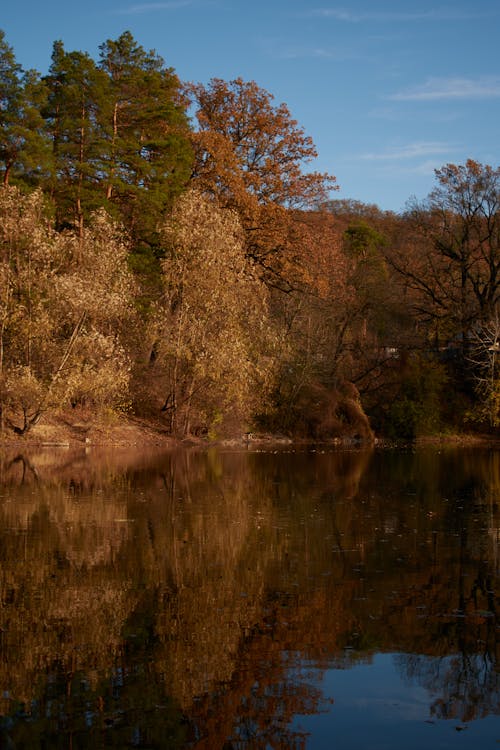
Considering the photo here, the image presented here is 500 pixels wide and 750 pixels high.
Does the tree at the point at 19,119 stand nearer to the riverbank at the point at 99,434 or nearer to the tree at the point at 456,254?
the riverbank at the point at 99,434

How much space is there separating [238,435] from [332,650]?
35.7 meters

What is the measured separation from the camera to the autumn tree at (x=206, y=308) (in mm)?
38000

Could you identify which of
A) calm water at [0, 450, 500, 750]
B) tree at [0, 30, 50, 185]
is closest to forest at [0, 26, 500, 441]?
tree at [0, 30, 50, 185]

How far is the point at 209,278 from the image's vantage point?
38500 millimetres

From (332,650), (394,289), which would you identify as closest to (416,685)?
(332,650)

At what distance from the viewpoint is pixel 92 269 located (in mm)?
35750

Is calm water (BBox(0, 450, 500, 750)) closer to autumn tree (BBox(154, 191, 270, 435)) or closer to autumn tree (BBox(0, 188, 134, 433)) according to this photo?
autumn tree (BBox(0, 188, 134, 433))

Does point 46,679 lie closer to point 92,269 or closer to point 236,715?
point 236,715

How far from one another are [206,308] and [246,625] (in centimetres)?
2994

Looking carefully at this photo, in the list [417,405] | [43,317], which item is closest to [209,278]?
[43,317]

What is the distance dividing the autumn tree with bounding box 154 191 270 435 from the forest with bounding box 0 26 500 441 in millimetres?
102

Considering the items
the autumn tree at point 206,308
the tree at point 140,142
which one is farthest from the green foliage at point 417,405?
the tree at point 140,142

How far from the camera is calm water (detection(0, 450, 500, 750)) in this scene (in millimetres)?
6727

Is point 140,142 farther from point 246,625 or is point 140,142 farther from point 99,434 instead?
point 246,625
